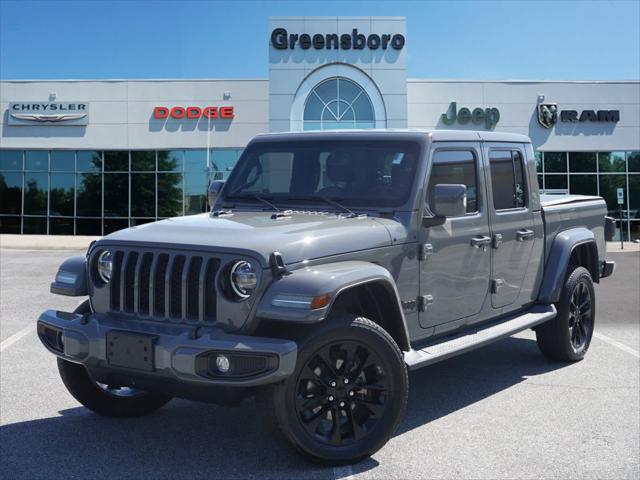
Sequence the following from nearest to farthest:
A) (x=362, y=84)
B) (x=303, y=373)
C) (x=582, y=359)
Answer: (x=303, y=373), (x=582, y=359), (x=362, y=84)

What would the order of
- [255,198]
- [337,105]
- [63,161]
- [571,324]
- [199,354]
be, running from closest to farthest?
[199,354]
[255,198]
[571,324]
[337,105]
[63,161]

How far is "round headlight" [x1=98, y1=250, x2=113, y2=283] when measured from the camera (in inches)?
168

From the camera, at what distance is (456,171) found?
5.34 metres

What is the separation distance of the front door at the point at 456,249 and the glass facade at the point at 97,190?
90.2 ft

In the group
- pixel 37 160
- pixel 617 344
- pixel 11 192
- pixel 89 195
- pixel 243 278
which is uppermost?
pixel 37 160

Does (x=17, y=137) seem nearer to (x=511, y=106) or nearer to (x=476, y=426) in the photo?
(x=511, y=106)

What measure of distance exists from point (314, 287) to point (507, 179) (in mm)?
2881

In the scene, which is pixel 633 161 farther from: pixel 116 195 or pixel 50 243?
pixel 50 243

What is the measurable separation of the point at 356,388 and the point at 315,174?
1.71 m

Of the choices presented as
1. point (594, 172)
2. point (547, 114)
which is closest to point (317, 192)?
point (547, 114)

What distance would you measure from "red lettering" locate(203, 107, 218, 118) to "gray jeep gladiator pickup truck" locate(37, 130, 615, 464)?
1054 inches

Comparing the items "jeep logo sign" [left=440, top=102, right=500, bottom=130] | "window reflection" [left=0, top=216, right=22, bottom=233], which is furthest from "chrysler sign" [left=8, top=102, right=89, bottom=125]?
"jeep logo sign" [left=440, top=102, right=500, bottom=130]

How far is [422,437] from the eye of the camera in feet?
15.2

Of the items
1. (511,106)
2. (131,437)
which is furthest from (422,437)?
(511,106)
